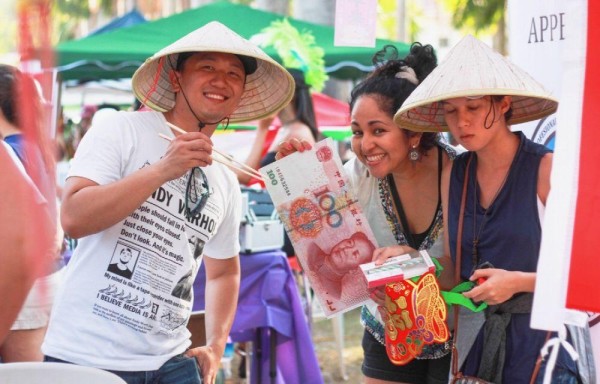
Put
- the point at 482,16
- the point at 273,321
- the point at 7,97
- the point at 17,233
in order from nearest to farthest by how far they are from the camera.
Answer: the point at 17,233
the point at 7,97
the point at 273,321
the point at 482,16

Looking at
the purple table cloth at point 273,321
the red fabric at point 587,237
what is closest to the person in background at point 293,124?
the purple table cloth at point 273,321

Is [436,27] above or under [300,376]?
above

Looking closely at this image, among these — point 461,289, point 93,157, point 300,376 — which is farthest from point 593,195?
point 300,376

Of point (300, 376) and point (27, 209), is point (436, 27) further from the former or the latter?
point (27, 209)

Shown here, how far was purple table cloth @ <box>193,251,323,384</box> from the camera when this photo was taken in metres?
4.41

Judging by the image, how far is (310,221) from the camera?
2496mm

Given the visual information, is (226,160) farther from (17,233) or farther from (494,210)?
(17,233)

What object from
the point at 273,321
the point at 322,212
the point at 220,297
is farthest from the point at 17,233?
the point at 273,321

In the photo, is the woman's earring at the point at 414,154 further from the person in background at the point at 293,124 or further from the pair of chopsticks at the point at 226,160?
the person in background at the point at 293,124

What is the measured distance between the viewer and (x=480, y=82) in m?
2.16

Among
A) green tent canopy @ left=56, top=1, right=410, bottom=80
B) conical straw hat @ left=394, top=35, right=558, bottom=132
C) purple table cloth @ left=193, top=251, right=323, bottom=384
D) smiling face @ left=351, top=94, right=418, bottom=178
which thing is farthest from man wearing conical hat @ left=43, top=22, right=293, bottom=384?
green tent canopy @ left=56, top=1, right=410, bottom=80

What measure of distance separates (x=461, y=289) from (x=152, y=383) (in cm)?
90

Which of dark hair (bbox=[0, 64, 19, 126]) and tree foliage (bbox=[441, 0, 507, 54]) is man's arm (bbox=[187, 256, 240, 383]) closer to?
dark hair (bbox=[0, 64, 19, 126])

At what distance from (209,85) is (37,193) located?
1.01m
